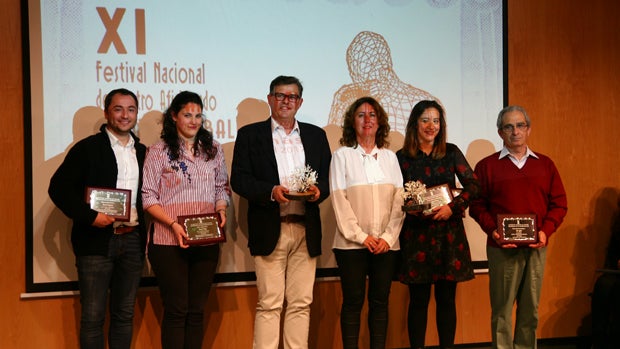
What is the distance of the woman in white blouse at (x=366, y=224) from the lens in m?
3.39

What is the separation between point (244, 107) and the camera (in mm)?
4066

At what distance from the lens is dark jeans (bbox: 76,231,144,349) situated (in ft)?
10.8

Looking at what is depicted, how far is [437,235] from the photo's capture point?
136 inches

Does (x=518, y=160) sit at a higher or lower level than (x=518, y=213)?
higher

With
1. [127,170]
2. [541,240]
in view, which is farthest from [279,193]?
[541,240]

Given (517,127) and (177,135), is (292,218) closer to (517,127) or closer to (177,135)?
(177,135)

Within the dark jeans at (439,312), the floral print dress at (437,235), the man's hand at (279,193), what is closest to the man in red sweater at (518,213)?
the floral print dress at (437,235)

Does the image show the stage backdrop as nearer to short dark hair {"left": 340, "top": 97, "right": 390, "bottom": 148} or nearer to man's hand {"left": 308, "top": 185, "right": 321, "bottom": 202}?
short dark hair {"left": 340, "top": 97, "right": 390, "bottom": 148}

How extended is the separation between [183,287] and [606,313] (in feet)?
9.70

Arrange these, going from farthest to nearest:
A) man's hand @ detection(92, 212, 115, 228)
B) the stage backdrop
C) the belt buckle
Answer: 1. the stage backdrop
2. the belt buckle
3. man's hand @ detection(92, 212, 115, 228)

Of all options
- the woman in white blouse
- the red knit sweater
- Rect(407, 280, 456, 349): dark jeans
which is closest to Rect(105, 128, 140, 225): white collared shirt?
the woman in white blouse

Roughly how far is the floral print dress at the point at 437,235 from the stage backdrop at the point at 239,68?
792 mm

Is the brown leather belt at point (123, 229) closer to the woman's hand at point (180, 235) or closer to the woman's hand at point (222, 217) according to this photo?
the woman's hand at point (180, 235)

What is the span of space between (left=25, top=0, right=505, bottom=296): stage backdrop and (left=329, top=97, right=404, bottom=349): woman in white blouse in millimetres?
719
